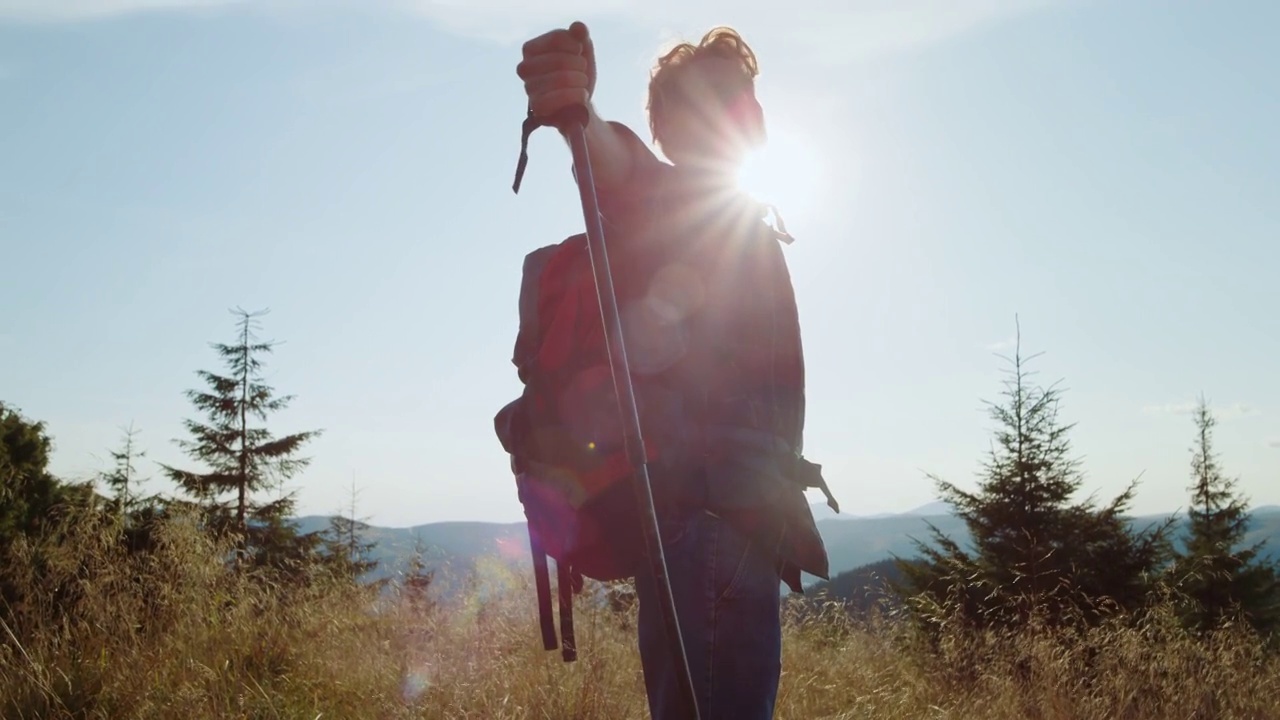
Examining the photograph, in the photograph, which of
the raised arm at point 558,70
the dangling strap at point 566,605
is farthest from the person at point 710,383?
the dangling strap at point 566,605

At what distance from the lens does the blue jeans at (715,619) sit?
123cm

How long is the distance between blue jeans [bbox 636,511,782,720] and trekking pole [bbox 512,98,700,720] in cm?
8

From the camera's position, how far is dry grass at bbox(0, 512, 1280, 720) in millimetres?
3459

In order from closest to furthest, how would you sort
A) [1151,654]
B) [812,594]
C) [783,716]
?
1. [783,716]
2. [1151,654]
3. [812,594]

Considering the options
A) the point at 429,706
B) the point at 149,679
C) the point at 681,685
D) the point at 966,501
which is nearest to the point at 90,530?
the point at 149,679

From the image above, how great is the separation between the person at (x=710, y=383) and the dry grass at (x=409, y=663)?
7.56 feet

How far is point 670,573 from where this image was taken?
124 cm

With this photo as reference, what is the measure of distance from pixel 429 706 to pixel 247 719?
0.68 m

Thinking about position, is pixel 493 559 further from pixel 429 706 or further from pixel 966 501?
pixel 966 501

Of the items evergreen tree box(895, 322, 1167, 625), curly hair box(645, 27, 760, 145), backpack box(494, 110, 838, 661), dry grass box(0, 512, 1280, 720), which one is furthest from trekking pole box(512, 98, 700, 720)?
evergreen tree box(895, 322, 1167, 625)

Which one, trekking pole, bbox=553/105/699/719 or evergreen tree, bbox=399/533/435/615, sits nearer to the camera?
trekking pole, bbox=553/105/699/719

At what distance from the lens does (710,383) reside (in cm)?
128

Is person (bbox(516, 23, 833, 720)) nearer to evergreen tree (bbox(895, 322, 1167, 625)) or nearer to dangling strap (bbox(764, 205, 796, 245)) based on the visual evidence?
dangling strap (bbox(764, 205, 796, 245))

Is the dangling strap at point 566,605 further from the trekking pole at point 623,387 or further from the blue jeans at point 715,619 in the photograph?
the trekking pole at point 623,387
